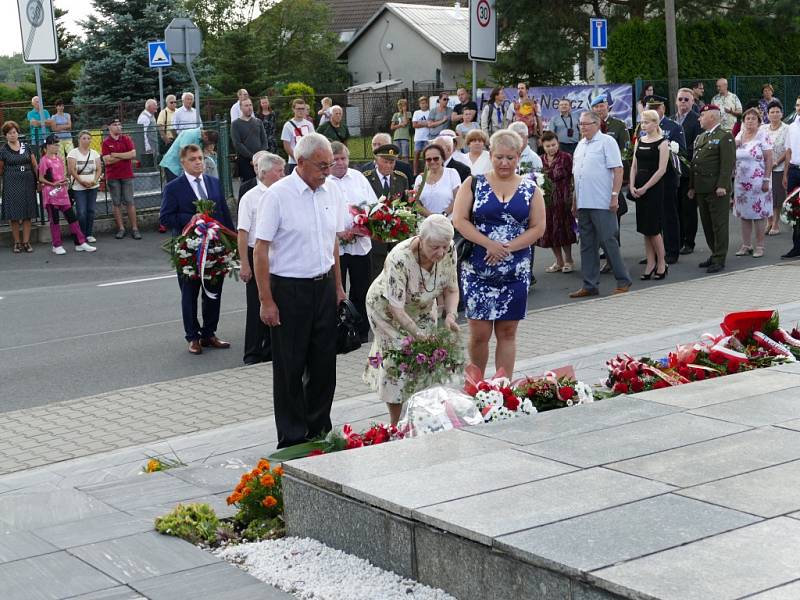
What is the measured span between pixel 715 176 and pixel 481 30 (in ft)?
14.7

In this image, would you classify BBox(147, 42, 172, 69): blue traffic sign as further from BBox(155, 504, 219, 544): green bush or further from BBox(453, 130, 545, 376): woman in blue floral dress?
BBox(155, 504, 219, 544): green bush

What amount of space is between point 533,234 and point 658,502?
3.72m

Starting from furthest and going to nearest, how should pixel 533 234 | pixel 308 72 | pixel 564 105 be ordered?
pixel 308 72 → pixel 564 105 → pixel 533 234

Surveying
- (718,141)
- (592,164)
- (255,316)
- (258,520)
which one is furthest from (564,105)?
(258,520)

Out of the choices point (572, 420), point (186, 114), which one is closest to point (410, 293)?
point (572, 420)

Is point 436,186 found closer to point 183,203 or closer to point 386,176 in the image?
point 386,176

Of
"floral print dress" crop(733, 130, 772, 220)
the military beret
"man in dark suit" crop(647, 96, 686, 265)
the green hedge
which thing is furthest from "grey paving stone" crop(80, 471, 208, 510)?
the green hedge

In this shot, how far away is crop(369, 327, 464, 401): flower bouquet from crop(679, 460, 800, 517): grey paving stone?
2308 mm

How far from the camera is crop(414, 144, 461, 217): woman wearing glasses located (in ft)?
39.4

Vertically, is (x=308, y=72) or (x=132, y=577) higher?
(x=308, y=72)

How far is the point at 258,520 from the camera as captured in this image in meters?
6.09

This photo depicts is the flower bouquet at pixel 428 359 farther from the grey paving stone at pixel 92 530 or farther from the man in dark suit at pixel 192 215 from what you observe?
the man in dark suit at pixel 192 215

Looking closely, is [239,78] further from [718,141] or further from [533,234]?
[533,234]

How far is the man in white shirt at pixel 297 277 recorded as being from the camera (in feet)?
24.4
